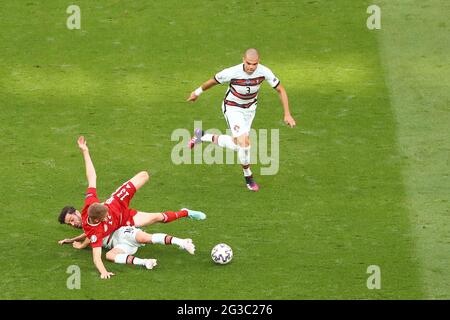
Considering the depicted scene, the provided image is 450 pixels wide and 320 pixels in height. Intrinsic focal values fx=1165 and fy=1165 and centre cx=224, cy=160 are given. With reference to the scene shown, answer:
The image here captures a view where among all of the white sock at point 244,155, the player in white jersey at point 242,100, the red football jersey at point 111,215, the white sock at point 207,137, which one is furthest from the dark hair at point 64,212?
the white sock at point 207,137

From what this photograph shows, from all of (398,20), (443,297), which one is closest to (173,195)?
(443,297)

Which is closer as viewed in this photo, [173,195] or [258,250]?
[258,250]

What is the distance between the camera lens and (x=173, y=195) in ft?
62.6

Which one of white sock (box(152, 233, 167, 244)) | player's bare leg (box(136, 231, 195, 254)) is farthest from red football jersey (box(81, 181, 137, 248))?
white sock (box(152, 233, 167, 244))

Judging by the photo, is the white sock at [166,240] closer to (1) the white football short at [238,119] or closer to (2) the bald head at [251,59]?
(1) the white football short at [238,119]

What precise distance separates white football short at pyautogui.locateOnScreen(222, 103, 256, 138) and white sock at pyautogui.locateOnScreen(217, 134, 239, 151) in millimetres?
133

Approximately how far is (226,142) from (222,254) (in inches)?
128

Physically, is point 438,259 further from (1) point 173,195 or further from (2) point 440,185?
(1) point 173,195

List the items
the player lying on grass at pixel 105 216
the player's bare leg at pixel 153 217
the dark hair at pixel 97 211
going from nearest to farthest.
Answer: the dark hair at pixel 97 211 < the player lying on grass at pixel 105 216 < the player's bare leg at pixel 153 217

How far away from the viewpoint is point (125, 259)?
658 inches

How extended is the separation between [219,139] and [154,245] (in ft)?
9.28

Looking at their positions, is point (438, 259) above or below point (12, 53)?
below

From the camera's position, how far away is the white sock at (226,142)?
19391 mm

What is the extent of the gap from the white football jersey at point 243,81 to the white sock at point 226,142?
566 millimetres
